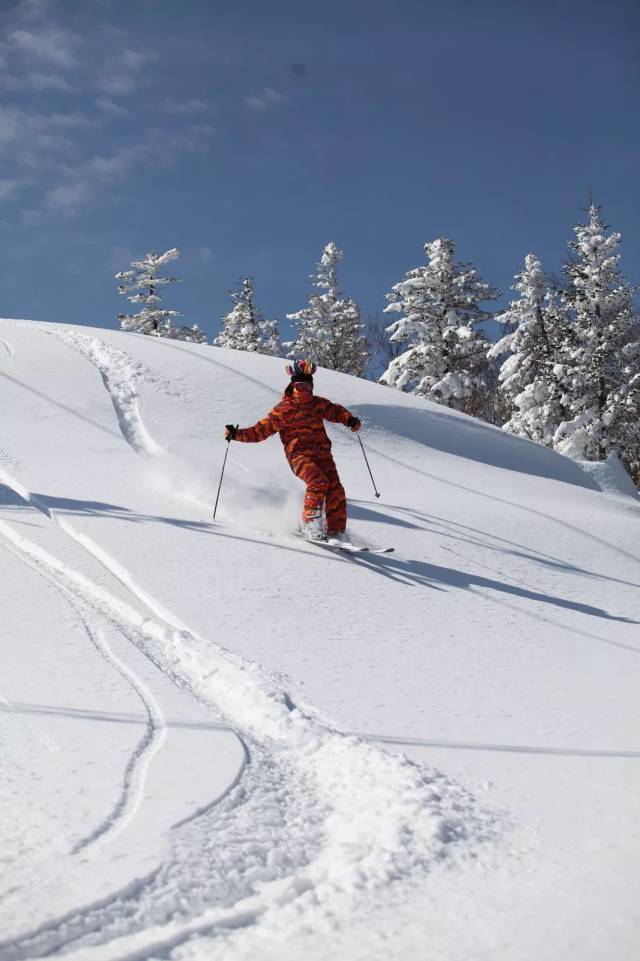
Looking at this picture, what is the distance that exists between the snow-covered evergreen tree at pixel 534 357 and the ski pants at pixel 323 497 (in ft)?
79.9

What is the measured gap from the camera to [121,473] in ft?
32.6

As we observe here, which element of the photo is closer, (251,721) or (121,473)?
(251,721)

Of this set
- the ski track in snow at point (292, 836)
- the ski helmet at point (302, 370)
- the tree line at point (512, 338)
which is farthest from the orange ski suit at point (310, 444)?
the tree line at point (512, 338)

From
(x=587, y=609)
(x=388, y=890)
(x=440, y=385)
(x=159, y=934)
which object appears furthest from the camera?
(x=440, y=385)

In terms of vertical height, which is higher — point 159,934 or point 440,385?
point 440,385

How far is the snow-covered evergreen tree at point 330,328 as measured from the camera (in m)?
45.2

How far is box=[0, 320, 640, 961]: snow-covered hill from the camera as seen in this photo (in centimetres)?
240

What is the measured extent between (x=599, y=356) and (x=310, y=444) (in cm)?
2422

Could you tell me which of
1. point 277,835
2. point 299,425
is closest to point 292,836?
point 277,835

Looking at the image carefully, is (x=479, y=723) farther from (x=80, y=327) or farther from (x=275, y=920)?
(x=80, y=327)

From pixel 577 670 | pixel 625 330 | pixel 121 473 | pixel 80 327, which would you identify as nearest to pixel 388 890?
pixel 577 670

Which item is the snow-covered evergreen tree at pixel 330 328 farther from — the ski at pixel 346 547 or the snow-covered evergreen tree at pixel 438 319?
the ski at pixel 346 547

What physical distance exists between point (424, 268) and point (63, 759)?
34.7m

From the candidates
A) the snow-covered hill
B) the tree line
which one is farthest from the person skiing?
the tree line
